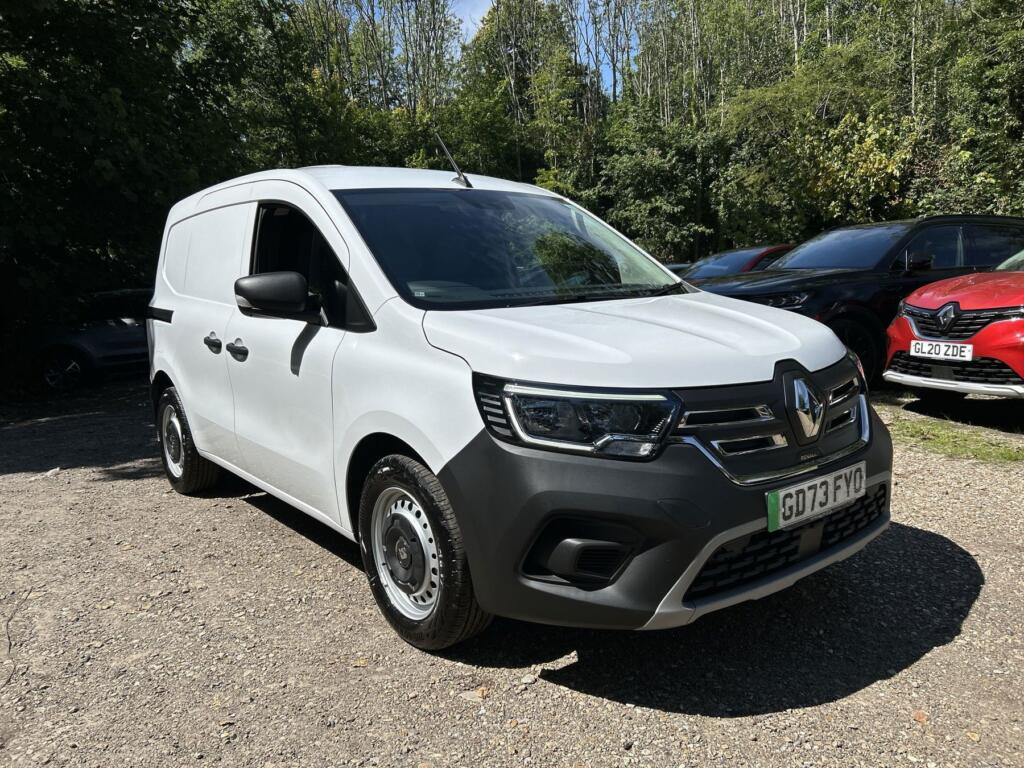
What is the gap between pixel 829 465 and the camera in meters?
2.76

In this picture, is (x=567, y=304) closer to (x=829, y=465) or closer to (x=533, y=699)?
(x=829, y=465)

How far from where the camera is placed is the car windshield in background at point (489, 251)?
Answer: 324 cm

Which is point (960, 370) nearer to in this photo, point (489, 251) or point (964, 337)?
point (964, 337)

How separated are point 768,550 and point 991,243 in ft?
23.1

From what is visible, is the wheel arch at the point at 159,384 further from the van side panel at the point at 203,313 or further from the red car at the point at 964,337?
the red car at the point at 964,337

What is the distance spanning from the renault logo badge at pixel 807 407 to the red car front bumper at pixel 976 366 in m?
3.83

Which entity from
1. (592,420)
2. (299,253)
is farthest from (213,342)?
(592,420)

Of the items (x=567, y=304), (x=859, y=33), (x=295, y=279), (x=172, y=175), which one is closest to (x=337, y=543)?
(x=295, y=279)

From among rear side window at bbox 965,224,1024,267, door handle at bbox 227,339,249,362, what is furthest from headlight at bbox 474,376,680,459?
rear side window at bbox 965,224,1024,267

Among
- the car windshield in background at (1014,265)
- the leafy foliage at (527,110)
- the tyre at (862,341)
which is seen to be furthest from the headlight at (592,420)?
the leafy foliage at (527,110)

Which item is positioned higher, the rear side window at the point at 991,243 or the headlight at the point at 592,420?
the rear side window at the point at 991,243

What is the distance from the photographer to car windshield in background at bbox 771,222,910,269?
25.5ft

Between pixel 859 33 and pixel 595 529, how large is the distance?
127ft

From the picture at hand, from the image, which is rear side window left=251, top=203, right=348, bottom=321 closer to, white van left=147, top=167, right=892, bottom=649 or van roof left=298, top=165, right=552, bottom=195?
white van left=147, top=167, right=892, bottom=649
